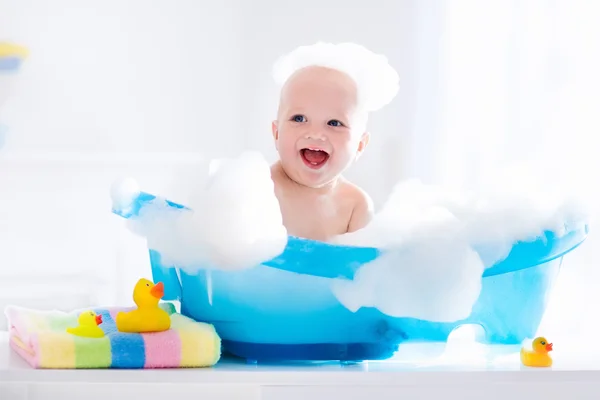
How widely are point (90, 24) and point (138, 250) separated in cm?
49

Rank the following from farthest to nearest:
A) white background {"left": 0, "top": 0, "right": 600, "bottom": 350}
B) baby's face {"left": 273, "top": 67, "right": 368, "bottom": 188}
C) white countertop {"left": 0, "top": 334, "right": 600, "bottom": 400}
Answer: white background {"left": 0, "top": 0, "right": 600, "bottom": 350} < baby's face {"left": 273, "top": 67, "right": 368, "bottom": 188} < white countertop {"left": 0, "top": 334, "right": 600, "bottom": 400}

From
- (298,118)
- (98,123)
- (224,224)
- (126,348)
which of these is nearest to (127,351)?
(126,348)

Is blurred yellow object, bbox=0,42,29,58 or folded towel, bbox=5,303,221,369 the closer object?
folded towel, bbox=5,303,221,369

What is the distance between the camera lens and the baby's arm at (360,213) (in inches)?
48.4

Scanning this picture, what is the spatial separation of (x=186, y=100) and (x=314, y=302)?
104cm

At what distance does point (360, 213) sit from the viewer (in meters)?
1.24

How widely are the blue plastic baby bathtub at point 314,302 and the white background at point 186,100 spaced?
0.83m

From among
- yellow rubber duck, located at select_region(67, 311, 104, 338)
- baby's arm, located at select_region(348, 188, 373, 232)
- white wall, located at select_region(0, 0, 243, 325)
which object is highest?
white wall, located at select_region(0, 0, 243, 325)

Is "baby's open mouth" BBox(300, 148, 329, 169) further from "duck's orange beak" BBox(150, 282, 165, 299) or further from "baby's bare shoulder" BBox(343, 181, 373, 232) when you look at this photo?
"duck's orange beak" BBox(150, 282, 165, 299)

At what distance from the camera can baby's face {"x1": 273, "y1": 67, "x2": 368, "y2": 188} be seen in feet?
3.72

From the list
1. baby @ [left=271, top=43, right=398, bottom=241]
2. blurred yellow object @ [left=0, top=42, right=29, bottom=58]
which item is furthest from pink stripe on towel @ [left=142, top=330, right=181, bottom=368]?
blurred yellow object @ [left=0, top=42, right=29, bottom=58]

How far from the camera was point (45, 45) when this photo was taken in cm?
185

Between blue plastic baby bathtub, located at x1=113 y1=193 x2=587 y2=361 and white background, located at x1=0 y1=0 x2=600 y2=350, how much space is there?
2.74 ft

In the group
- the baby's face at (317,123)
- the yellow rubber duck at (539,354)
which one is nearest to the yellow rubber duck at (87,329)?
the baby's face at (317,123)
